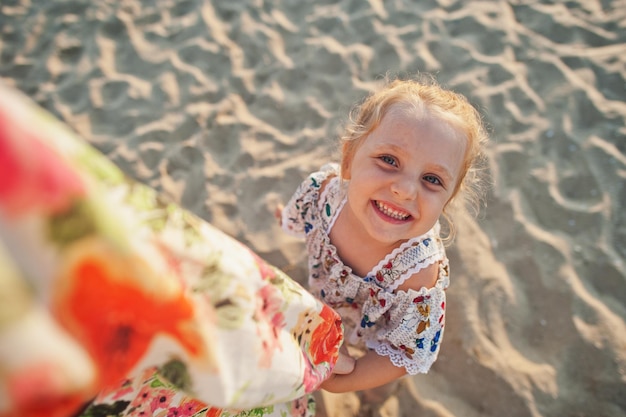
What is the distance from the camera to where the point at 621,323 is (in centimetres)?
180

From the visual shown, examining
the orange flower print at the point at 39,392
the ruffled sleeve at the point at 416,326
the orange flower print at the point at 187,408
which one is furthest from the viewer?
the ruffled sleeve at the point at 416,326

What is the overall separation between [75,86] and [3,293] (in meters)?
2.87

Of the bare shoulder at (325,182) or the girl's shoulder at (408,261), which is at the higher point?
the bare shoulder at (325,182)

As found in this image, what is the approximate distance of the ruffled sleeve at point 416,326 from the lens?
4.13 ft

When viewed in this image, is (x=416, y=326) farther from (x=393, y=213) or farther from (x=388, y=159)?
(x=388, y=159)

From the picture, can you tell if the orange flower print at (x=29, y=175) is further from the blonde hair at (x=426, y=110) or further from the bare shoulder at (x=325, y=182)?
the bare shoulder at (x=325, y=182)

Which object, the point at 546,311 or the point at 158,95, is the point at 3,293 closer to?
the point at 546,311

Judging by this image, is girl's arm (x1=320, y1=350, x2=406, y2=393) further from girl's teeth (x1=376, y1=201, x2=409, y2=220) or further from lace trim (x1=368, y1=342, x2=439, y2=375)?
girl's teeth (x1=376, y1=201, x2=409, y2=220)

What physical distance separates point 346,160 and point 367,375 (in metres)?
0.69

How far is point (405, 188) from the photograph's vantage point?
116cm

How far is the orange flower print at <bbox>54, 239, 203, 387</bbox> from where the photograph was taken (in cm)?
51

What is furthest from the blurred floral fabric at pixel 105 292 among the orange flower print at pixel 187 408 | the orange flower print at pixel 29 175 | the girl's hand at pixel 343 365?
the girl's hand at pixel 343 365

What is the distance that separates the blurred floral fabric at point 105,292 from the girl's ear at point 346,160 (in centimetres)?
72

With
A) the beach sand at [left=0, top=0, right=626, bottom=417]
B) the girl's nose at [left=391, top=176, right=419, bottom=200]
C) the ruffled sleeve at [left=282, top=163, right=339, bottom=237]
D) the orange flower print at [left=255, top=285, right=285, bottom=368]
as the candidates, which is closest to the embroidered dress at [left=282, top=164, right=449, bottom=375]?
the ruffled sleeve at [left=282, top=163, right=339, bottom=237]
